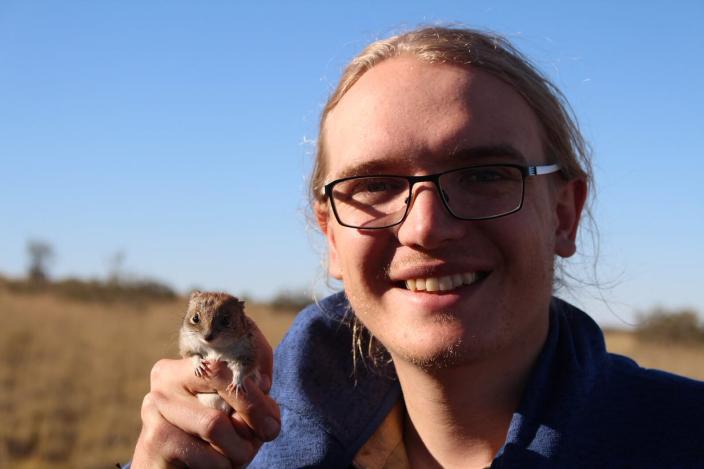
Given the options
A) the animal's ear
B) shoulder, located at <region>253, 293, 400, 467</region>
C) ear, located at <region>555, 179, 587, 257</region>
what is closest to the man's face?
ear, located at <region>555, 179, 587, 257</region>

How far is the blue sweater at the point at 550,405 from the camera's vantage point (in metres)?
2.89

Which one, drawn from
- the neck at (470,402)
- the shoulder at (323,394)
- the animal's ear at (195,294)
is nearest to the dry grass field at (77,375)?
the shoulder at (323,394)

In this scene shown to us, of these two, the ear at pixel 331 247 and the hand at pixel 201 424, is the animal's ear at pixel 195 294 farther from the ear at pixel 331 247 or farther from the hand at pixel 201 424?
the ear at pixel 331 247

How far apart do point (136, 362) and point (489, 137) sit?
17.7 meters

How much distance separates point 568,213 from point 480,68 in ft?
3.24

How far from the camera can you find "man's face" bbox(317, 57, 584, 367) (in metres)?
2.90

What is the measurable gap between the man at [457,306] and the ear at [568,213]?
1 cm

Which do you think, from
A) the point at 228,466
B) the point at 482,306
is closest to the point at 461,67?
the point at 482,306

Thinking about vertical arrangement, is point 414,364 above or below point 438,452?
above

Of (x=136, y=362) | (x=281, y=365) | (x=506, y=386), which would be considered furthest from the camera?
(x=136, y=362)

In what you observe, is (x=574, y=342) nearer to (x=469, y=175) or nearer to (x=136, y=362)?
(x=469, y=175)

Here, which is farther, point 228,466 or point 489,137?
point 489,137

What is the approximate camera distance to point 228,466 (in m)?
2.76

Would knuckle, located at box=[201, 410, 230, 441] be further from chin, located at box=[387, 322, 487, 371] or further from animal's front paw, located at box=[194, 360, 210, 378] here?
chin, located at box=[387, 322, 487, 371]
